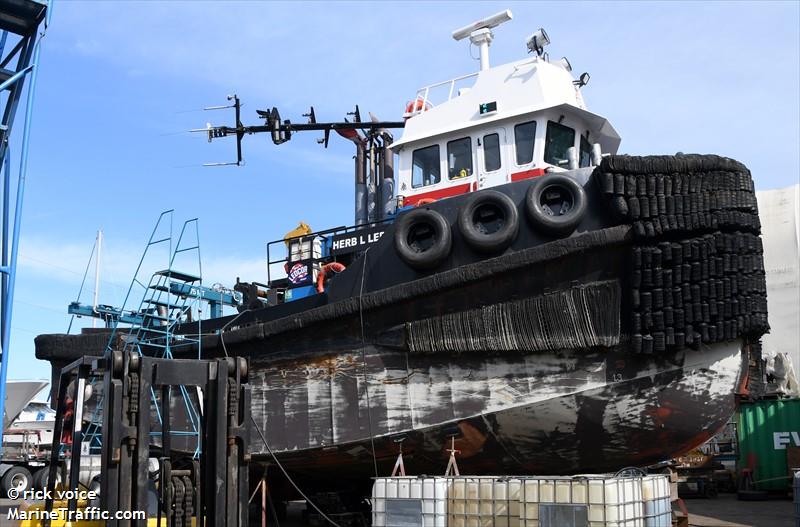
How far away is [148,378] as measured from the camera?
18.3ft

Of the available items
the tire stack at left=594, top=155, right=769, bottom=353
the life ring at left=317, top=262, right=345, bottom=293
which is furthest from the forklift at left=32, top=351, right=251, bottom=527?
the tire stack at left=594, top=155, right=769, bottom=353

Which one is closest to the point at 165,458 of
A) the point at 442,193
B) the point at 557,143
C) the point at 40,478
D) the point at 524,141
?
the point at 442,193

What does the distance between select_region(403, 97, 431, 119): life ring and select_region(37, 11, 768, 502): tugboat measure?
0.69 metres

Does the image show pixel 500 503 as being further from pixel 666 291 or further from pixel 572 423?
pixel 666 291

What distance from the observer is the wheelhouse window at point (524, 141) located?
28.2 feet

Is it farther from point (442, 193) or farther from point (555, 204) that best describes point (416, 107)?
point (555, 204)

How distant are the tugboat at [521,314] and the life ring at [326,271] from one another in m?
0.02

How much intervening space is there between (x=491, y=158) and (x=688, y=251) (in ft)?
9.23

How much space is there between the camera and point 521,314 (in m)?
7.32

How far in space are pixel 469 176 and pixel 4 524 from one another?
6.54 m

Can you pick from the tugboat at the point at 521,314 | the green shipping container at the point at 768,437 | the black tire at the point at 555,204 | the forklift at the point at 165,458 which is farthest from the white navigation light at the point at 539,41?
the green shipping container at the point at 768,437

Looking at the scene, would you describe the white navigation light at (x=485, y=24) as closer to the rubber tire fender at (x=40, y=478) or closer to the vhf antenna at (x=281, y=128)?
the vhf antenna at (x=281, y=128)

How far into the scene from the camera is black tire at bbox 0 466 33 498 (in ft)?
45.3

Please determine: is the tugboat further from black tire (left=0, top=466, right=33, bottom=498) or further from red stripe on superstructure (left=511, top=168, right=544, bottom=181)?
black tire (left=0, top=466, right=33, bottom=498)
